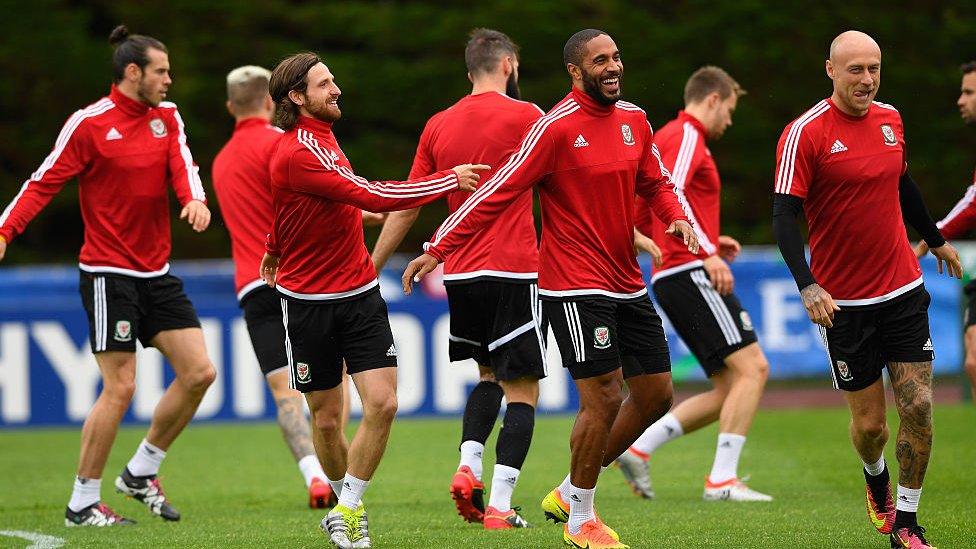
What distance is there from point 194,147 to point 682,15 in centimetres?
852

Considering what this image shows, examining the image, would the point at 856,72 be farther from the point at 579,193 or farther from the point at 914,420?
the point at 914,420

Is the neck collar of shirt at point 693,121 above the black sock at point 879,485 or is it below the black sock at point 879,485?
above

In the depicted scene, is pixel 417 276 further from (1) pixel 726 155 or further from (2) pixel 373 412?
(1) pixel 726 155

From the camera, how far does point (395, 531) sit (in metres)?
7.52

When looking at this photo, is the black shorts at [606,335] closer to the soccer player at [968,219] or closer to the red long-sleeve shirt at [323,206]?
the red long-sleeve shirt at [323,206]

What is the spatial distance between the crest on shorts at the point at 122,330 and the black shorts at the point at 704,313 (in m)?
A: 3.20

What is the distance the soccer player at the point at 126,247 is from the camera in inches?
322

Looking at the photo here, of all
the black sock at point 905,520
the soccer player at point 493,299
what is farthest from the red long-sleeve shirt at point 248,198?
the black sock at point 905,520

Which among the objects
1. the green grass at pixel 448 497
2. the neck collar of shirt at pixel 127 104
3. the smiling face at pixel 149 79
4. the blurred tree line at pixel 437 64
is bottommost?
the green grass at pixel 448 497

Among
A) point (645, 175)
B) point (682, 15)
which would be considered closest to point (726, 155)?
point (682, 15)

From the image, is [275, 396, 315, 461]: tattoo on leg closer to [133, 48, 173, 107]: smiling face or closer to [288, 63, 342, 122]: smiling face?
[133, 48, 173, 107]: smiling face

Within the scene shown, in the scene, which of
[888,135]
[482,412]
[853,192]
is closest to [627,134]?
[853,192]

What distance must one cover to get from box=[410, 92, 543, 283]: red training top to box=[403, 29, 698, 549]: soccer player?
33.7 inches

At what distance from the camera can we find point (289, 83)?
684 centimetres
